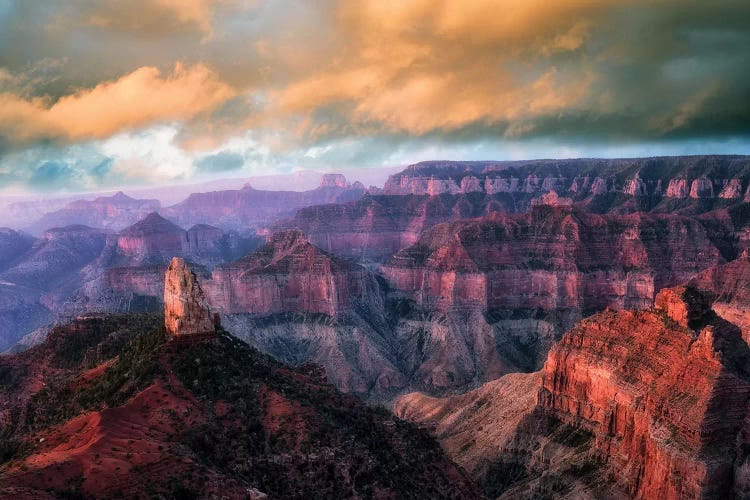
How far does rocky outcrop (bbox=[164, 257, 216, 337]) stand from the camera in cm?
5022

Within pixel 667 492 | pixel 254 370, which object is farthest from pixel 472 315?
pixel 254 370

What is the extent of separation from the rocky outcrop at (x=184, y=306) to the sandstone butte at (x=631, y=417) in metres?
35.8

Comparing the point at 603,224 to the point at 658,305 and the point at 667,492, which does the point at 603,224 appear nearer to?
the point at 658,305

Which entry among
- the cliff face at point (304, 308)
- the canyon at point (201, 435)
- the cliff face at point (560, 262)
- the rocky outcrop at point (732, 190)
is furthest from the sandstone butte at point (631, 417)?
the rocky outcrop at point (732, 190)

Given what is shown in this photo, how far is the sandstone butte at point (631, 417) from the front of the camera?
176 feet

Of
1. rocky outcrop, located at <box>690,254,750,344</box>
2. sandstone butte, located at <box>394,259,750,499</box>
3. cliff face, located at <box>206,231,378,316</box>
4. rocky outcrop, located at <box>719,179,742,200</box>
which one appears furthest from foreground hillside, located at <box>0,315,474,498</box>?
rocky outcrop, located at <box>719,179,742,200</box>

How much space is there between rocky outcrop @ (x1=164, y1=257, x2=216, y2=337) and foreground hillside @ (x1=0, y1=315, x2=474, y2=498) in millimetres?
1143

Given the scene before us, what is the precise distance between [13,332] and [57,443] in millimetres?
165156

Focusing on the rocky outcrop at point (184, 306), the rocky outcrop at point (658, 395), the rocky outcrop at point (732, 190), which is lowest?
the rocky outcrop at point (658, 395)

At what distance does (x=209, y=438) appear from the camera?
41406 millimetres

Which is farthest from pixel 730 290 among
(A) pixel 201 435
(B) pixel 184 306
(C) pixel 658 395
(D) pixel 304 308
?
(A) pixel 201 435

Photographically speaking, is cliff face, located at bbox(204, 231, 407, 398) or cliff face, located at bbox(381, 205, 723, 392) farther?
cliff face, located at bbox(381, 205, 723, 392)

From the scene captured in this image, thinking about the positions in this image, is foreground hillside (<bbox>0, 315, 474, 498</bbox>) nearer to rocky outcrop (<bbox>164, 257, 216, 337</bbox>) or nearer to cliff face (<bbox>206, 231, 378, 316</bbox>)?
rocky outcrop (<bbox>164, 257, 216, 337</bbox>)

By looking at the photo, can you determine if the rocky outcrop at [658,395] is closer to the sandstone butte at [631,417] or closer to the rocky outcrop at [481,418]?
the sandstone butte at [631,417]
